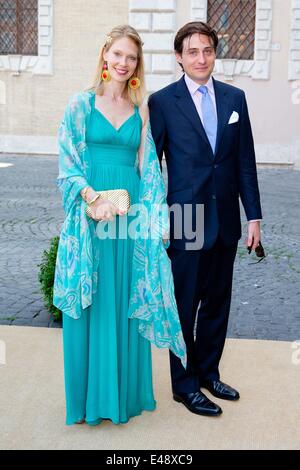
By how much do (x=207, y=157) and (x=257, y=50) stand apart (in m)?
12.4

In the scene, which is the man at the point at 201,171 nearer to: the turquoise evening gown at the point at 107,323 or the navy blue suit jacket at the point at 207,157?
the navy blue suit jacket at the point at 207,157

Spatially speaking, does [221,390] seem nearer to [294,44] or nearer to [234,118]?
[234,118]

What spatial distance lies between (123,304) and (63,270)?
0.36 meters

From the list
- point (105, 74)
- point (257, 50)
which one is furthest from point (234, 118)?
point (257, 50)

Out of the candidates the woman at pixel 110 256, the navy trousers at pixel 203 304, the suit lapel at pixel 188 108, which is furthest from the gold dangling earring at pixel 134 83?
the navy trousers at pixel 203 304

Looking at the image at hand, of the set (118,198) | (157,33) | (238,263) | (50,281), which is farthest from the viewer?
(157,33)

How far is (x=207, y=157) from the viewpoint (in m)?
3.70

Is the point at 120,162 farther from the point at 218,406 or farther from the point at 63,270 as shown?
the point at 218,406

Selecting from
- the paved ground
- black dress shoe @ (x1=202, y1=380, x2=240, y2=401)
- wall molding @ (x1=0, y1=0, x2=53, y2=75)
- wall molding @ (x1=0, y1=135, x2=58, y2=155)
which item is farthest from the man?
wall molding @ (x1=0, y1=0, x2=53, y2=75)

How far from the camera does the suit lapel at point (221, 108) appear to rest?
146 inches

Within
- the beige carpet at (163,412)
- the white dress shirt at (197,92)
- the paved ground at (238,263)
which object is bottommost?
the beige carpet at (163,412)

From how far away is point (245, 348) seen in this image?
490 cm

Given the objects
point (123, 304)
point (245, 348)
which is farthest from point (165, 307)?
point (245, 348)

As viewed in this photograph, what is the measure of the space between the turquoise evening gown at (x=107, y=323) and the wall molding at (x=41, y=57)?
13.3m
